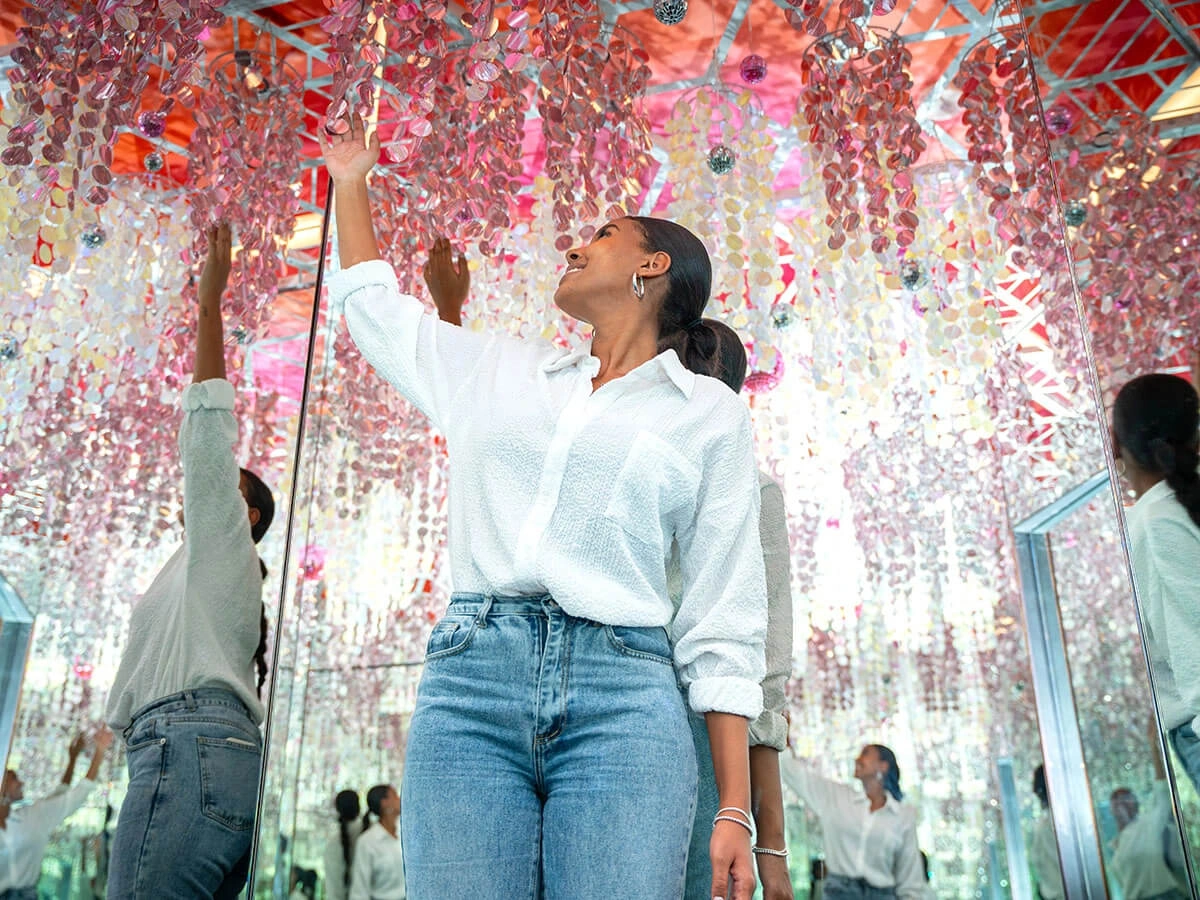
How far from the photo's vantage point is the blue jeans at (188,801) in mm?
1634

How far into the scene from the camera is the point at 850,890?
4.32m

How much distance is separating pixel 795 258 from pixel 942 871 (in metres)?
3.13

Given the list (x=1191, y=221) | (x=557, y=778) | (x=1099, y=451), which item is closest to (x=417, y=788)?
(x=557, y=778)

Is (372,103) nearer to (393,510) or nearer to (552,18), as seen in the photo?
(552,18)

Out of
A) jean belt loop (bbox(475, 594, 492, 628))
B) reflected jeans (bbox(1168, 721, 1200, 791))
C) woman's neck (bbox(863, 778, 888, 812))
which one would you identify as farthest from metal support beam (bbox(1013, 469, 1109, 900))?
woman's neck (bbox(863, 778, 888, 812))

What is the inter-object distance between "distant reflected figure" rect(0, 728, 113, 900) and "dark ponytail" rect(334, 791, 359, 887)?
1.74 feet

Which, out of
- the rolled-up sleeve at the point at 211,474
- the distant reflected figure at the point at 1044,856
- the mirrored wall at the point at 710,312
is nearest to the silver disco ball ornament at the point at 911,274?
the mirrored wall at the point at 710,312

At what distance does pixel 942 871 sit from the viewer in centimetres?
550

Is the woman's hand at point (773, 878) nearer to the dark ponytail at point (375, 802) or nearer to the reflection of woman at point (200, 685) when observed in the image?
the reflection of woman at point (200, 685)

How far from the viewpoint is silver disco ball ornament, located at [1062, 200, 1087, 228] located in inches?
73.3

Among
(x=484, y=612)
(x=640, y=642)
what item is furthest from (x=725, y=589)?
(x=484, y=612)

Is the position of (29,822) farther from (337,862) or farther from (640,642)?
(640,642)

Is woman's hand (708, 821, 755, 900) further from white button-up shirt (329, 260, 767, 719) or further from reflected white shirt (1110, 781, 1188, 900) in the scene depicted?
reflected white shirt (1110, 781, 1188, 900)

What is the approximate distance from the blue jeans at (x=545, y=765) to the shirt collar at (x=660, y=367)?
293 millimetres
